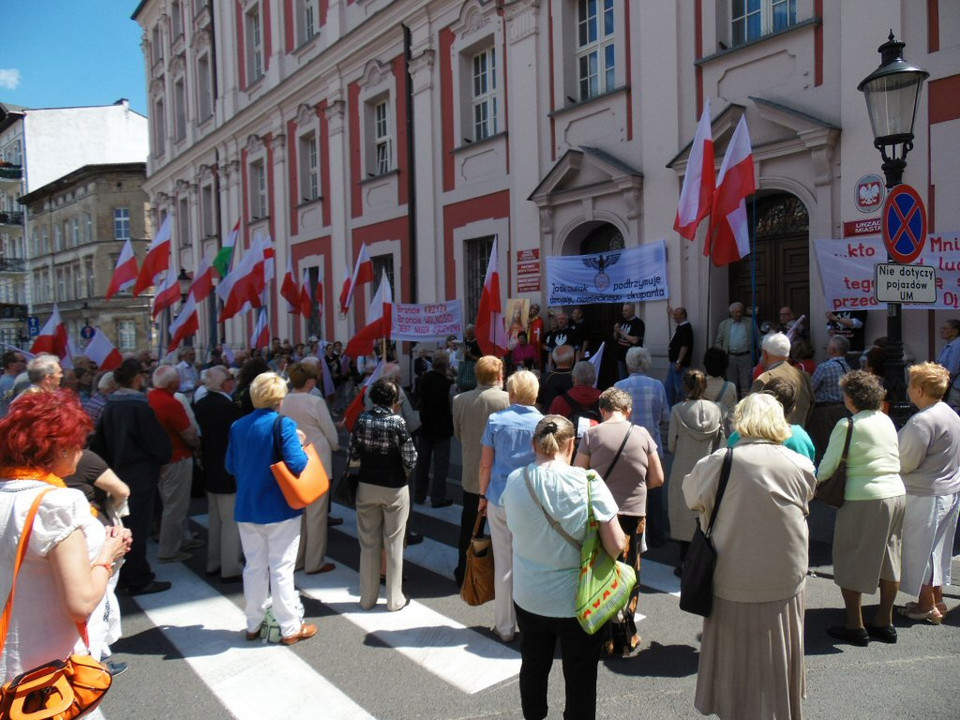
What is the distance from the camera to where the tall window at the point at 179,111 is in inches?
1184

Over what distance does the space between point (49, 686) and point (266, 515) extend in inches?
91.2

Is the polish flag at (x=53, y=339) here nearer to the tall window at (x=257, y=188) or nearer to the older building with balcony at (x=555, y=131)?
the older building with balcony at (x=555, y=131)

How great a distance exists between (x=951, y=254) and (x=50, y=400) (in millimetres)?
8561

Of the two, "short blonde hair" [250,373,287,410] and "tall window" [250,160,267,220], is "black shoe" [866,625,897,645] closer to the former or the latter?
"short blonde hair" [250,373,287,410]

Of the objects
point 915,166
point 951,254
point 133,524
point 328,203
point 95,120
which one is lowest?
point 133,524

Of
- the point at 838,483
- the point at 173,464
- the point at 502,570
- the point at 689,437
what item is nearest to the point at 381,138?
the point at 173,464

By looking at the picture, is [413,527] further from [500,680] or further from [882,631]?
[882,631]

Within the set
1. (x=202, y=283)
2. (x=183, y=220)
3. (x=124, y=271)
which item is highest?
(x=183, y=220)

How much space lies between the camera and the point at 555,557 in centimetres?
325

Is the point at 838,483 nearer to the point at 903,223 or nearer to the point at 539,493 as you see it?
the point at 539,493

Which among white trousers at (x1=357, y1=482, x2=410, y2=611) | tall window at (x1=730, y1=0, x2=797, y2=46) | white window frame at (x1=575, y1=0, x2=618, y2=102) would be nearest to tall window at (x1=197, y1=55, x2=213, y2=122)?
white window frame at (x1=575, y1=0, x2=618, y2=102)

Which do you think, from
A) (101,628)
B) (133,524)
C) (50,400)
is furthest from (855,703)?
(133,524)

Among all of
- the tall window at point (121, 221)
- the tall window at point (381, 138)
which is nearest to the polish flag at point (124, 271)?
the tall window at point (381, 138)

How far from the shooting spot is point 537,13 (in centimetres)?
1318
